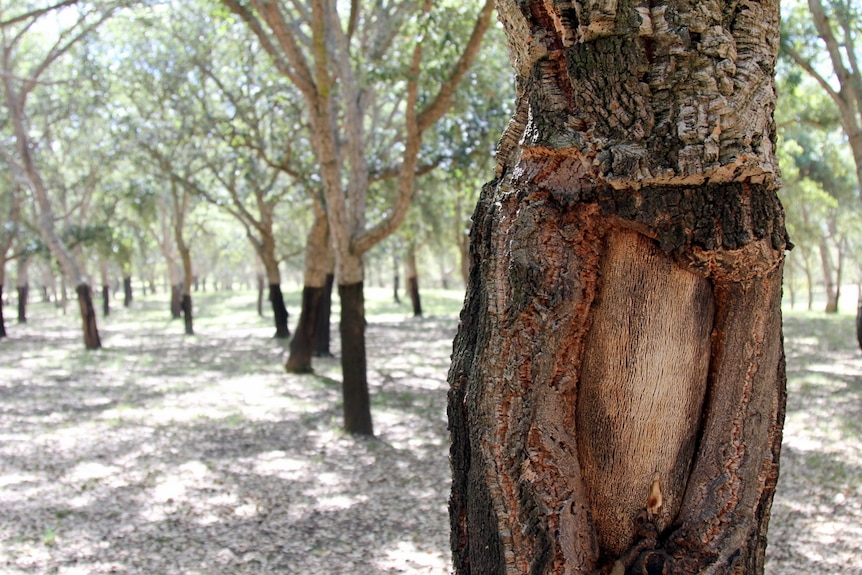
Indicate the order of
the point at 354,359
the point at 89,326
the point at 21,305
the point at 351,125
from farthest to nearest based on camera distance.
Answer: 1. the point at 21,305
2. the point at 89,326
3. the point at 351,125
4. the point at 354,359

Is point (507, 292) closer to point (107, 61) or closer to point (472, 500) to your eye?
point (472, 500)

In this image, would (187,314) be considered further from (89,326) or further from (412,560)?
(412,560)

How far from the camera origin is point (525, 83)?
279 cm

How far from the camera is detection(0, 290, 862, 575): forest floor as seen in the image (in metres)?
5.44

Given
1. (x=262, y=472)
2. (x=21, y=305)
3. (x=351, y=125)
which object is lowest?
(x=262, y=472)

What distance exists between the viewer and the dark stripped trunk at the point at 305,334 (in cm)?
1379

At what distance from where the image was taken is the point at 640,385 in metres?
2.62

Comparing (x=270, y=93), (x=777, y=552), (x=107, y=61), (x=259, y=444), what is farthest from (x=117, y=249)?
(x=777, y=552)

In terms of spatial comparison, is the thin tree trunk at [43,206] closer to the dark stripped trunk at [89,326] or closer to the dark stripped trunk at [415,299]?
the dark stripped trunk at [89,326]

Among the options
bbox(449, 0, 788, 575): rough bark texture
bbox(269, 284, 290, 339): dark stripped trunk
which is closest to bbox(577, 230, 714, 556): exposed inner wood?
bbox(449, 0, 788, 575): rough bark texture

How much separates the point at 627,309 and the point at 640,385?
260 millimetres

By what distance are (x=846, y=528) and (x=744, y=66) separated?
458 centimetres

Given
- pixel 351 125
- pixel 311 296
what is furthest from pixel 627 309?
pixel 311 296

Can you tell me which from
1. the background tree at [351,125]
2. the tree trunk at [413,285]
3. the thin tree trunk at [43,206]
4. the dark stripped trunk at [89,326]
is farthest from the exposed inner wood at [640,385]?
the tree trunk at [413,285]
